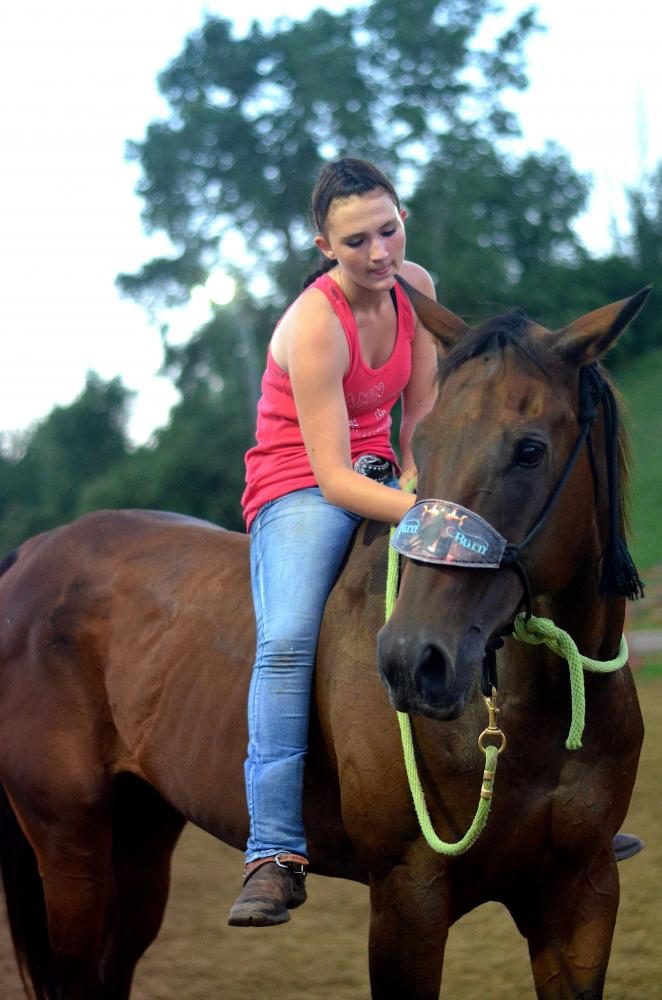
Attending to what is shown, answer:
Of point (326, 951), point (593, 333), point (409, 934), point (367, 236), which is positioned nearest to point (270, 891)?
point (409, 934)

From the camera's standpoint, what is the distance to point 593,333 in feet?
8.47

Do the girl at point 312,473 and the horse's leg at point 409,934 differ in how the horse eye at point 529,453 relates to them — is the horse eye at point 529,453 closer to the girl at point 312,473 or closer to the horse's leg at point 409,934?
the girl at point 312,473

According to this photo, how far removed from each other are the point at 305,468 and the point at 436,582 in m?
1.00

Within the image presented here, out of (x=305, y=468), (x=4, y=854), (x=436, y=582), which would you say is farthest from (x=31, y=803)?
(x=436, y=582)

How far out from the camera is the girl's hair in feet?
10.1

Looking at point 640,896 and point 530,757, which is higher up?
point 530,757

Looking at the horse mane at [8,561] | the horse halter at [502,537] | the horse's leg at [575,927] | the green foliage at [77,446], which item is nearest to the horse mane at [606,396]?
the horse halter at [502,537]

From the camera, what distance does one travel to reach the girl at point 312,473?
3.03 meters

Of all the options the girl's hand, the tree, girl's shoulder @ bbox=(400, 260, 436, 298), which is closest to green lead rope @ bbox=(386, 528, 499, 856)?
the girl's hand

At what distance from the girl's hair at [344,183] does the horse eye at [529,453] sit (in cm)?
95

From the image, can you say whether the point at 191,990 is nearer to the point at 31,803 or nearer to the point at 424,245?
the point at 31,803

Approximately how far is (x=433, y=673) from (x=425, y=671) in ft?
0.05

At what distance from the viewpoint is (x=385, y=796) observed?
9.43 ft

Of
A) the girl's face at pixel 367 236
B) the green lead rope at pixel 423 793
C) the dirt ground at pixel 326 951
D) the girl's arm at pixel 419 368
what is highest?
the girl's face at pixel 367 236
